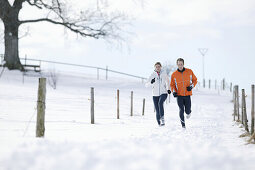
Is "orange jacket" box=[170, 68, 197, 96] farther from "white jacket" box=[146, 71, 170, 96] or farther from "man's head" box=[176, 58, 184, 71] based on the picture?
"white jacket" box=[146, 71, 170, 96]

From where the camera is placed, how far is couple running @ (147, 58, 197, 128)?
7.33 metres

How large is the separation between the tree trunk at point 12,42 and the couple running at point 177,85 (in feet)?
57.5

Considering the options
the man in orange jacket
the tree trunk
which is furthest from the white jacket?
the tree trunk

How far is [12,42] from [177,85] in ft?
60.3

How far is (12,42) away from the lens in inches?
891

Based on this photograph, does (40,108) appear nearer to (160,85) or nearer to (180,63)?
(160,85)

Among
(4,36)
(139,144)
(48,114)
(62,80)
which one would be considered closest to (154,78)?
(139,144)

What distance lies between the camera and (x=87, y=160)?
12.7 feet

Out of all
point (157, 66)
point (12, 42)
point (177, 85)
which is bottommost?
point (177, 85)

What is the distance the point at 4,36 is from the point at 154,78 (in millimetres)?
18109

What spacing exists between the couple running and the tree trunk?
17.5 meters

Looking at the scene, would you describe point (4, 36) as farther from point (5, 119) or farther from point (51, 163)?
point (51, 163)

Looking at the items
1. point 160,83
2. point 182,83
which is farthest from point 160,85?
point 182,83

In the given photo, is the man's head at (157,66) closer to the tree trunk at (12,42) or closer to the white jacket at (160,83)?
the white jacket at (160,83)
